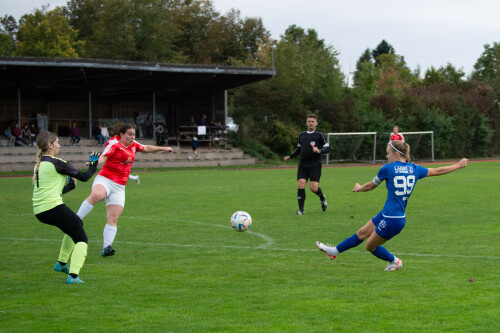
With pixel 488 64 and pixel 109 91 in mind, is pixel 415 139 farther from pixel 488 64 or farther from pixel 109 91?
pixel 488 64

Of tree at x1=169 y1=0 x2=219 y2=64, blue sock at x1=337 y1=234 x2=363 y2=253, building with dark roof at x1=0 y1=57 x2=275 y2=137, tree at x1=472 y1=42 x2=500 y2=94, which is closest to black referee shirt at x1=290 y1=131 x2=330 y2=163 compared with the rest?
blue sock at x1=337 y1=234 x2=363 y2=253

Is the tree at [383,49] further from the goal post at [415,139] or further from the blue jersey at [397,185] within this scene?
the blue jersey at [397,185]

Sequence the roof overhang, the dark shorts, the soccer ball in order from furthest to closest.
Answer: the roof overhang
the dark shorts
the soccer ball

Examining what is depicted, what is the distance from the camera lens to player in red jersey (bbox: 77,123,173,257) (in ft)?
32.2

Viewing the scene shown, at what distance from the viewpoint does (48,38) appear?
2485 inches

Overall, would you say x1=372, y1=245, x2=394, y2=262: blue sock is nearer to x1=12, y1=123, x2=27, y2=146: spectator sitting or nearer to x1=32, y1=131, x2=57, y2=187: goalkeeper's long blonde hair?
x1=32, y1=131, x2=57, y2=187: goalkeeper's long blonde hair

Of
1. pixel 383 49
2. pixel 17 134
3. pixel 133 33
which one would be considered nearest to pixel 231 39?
pixel 133 33

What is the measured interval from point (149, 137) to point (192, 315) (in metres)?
38.6

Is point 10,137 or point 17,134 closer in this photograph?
point 10,137

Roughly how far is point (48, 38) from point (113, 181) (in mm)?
57018

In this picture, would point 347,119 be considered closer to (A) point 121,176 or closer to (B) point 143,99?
(B) point 143,99

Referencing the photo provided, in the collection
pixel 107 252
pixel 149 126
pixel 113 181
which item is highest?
pixel 149 126

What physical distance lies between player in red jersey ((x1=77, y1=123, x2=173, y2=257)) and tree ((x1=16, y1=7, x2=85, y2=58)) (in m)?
53.0

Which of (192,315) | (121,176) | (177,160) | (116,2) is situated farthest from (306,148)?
(116,2)
